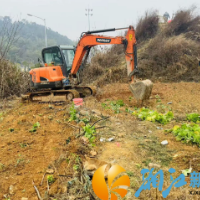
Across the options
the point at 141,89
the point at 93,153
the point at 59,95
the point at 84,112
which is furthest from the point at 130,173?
the point at 59,95

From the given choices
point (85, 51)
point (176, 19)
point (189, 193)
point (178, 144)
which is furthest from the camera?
point (176, 19)

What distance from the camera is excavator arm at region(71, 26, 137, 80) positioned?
7.06 metres

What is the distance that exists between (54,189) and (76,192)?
320mm

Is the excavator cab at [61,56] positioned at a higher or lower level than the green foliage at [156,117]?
higher

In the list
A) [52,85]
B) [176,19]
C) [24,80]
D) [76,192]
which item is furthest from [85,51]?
[176,19]

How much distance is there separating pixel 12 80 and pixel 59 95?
13.4 feet

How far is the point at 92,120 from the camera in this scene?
5.05 m

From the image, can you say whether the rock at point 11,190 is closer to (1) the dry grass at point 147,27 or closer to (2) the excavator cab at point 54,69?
(2) the excavator cab at point 54,69

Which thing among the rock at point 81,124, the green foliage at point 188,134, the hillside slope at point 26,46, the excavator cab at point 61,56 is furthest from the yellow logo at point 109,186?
the hillside slope at point 26,46

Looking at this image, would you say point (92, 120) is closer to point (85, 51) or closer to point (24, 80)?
point (85, 51)

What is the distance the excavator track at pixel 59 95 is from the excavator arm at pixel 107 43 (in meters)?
0.79

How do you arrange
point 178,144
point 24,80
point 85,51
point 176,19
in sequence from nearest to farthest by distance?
point 178,144 → point 85,51 → point 24,80 → point 176,19

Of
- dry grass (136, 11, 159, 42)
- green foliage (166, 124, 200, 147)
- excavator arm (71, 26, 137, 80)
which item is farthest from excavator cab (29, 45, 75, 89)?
dry grass (136, 11, 159, 42)

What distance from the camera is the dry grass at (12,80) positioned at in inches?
413
